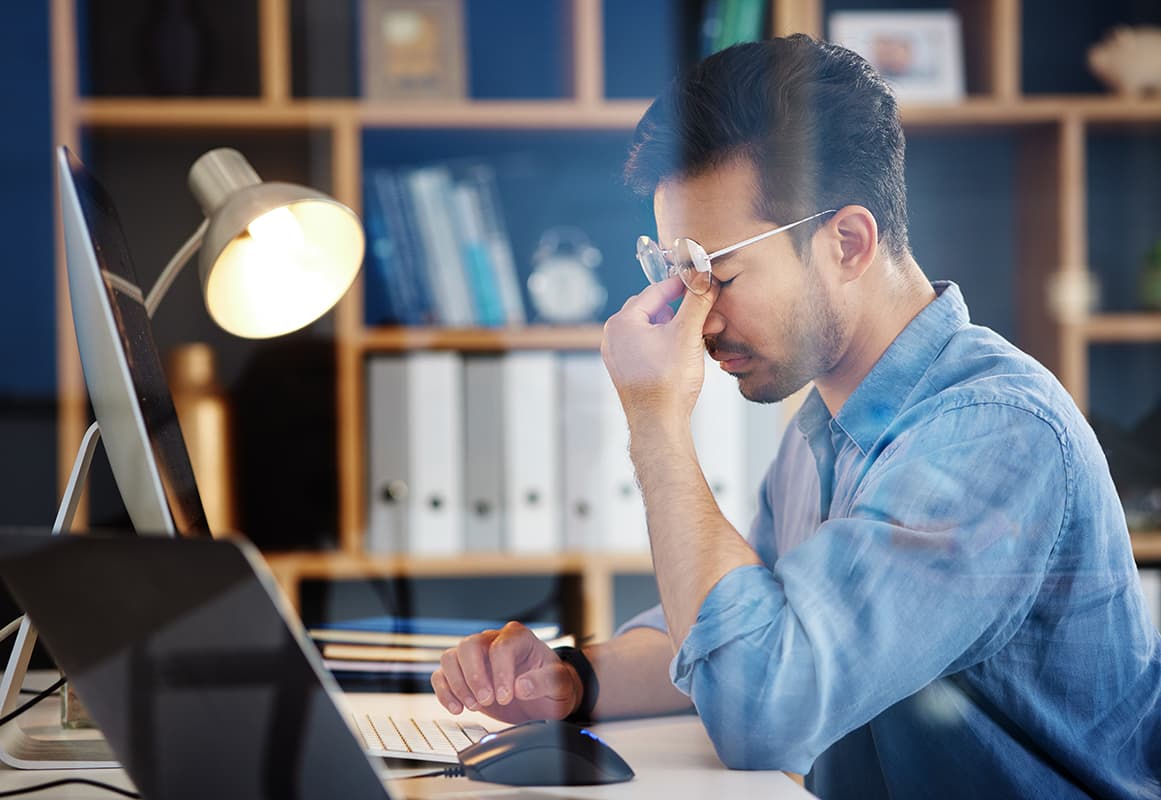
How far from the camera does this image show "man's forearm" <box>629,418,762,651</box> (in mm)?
855

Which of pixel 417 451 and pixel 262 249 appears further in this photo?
pixel 417 451

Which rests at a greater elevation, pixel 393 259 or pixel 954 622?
pixel 393 259

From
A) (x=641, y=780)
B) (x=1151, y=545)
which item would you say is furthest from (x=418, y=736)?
(x=1151, y=545)

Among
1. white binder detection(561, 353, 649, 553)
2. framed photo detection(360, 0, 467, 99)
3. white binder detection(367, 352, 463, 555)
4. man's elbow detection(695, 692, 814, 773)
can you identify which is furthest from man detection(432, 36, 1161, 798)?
framed photo detection(360, 0, 467, 99)

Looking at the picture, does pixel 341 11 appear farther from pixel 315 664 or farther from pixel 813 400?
pixel 315 664

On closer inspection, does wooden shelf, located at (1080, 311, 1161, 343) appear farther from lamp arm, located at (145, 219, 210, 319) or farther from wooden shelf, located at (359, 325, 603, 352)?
lamp arm, located at (145, 219, 210, 319)

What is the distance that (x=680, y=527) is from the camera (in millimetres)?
890

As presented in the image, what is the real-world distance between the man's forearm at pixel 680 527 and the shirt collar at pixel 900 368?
0.18 m

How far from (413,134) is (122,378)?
49.9 inches

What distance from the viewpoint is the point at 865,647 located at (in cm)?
81

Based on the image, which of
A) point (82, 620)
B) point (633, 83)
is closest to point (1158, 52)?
point (633, 83)

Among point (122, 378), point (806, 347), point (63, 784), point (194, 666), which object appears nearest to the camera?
point (194, 666)

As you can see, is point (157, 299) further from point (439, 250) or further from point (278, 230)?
point (439, 250)

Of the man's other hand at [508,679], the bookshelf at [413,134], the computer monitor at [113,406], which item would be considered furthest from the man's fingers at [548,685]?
the bookshelf at [413,134]
